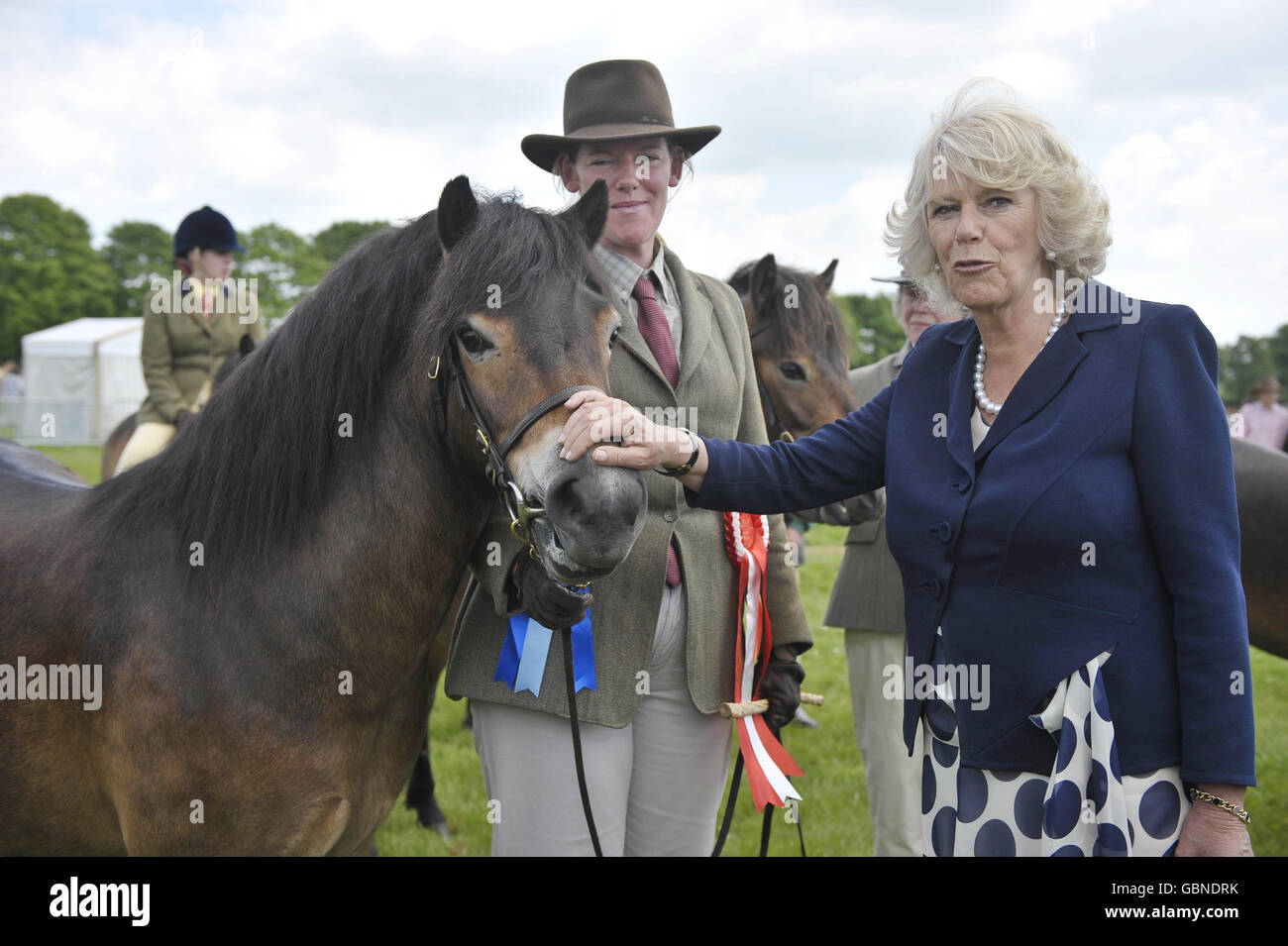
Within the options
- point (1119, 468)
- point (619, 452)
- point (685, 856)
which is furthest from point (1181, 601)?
point (685, 856)

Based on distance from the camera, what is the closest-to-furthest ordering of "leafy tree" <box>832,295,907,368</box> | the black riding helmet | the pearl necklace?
1. the pearl necklace
2. the black riding helmet
3. "leafy tree" <box>832,295,907,368</box>

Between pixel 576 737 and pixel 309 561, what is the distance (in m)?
0.82

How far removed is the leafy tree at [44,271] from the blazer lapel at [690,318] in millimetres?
61741

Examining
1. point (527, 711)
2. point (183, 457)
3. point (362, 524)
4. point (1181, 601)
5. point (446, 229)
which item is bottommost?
point (527, 711)

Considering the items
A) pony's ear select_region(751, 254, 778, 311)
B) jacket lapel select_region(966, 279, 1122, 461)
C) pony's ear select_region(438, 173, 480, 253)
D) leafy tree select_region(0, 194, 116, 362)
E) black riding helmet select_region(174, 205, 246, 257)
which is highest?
leafy tree select_region(0, 194, 116, 362)

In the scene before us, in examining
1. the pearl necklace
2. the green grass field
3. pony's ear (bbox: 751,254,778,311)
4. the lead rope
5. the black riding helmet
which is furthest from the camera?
the black riding helmet

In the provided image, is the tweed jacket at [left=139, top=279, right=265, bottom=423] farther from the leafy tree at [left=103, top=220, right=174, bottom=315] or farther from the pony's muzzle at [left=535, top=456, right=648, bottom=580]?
the leafy tree at [left=103, top=220, right=174, bottom=315]

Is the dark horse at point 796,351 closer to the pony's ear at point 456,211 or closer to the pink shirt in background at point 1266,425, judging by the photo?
the pony's ear at point 456,211

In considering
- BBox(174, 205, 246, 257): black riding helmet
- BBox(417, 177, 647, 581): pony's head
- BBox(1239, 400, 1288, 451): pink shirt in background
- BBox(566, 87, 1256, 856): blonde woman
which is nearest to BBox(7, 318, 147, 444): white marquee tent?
BBox(174, 205, 246, 257): black riding helmet

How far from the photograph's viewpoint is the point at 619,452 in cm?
202

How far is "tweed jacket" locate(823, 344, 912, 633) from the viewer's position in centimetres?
435

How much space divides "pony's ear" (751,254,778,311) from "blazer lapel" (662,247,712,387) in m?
1.89
